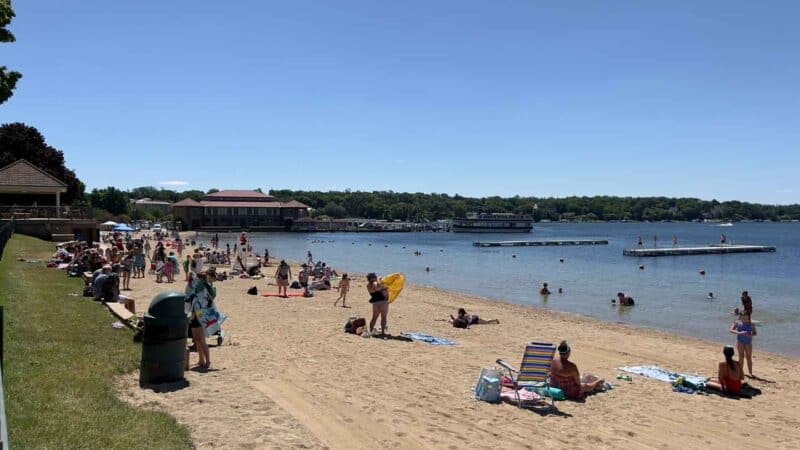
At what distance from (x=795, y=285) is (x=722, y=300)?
1219 centimetres

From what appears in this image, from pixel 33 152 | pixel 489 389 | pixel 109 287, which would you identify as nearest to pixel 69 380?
pixel 489 389

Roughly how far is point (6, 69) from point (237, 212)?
108126 mm

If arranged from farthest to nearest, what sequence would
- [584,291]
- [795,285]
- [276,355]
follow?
[795,285] → [584,291] → [276,355]

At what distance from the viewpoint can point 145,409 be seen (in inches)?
264

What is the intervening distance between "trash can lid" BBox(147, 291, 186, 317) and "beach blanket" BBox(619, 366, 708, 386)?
840 centimetres

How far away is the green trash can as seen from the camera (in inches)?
302

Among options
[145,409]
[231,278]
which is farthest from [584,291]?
[145,409]

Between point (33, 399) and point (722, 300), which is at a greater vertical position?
point (33, 399)

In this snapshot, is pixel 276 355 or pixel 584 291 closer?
pixel 276 355

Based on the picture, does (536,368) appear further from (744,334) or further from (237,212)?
(237,212)

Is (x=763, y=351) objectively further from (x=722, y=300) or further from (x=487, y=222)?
Answer: (x=487, y=222)

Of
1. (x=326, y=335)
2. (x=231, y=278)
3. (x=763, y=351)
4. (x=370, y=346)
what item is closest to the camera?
(x=370, y=346)

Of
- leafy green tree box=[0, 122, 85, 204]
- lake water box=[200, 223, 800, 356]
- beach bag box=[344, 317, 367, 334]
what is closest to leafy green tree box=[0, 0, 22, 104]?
beach bag box=[344, 317, 367, 334]

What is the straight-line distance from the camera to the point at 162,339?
25.3ft
